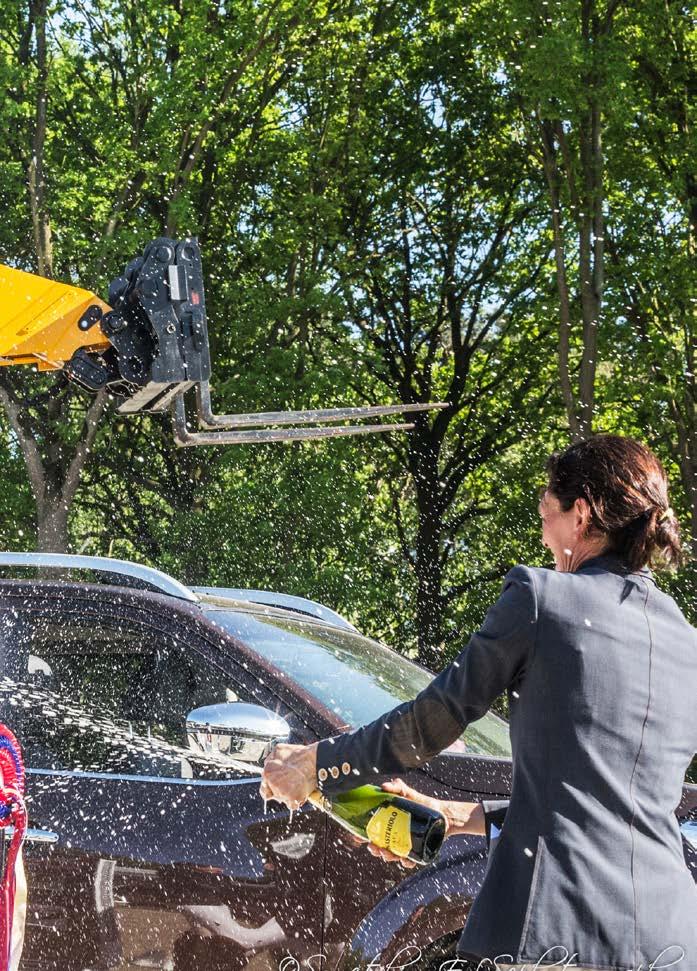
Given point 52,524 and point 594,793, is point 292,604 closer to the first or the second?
point 594,793

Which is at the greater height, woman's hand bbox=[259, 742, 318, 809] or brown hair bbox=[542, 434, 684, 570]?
brown hair bbox=[542, 434, 684, 570]

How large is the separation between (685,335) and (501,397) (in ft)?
16.4

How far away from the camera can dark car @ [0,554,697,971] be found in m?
3.20

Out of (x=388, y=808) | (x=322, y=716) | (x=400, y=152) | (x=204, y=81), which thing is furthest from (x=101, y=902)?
(x=400, y=152)

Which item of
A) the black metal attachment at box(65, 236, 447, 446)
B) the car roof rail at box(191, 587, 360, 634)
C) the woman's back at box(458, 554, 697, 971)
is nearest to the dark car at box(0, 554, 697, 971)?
the car roof rail at box(191, 587, 360, 634)

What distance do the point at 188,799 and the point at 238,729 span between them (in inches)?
17.3

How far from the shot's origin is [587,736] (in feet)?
6.37

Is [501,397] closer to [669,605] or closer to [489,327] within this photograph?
[489,327]

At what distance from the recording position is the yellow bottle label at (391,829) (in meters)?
2.19

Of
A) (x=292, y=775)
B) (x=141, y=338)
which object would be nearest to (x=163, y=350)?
(x=141, y=338)

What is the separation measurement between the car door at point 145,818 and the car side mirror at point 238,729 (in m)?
0.12

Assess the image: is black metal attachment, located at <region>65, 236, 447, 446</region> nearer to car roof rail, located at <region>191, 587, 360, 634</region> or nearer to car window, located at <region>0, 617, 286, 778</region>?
car roof rail, located at <region>191, 587, 360, 634</region>

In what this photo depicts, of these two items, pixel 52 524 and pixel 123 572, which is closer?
pixel 123 572

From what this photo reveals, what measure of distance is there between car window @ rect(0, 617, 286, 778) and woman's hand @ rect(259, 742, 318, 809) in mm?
1171
